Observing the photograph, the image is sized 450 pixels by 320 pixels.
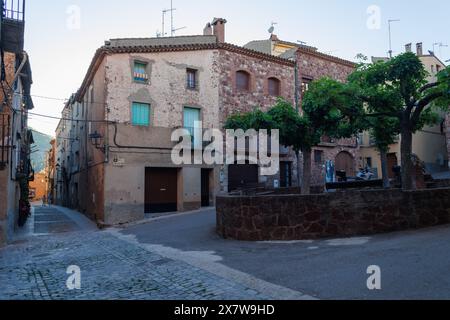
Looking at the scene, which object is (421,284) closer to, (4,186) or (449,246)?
(449,246)

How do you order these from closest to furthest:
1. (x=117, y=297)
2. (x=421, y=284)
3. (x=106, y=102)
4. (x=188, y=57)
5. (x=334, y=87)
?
(x=421, y=284), (x=117, y=297), (x=334, y=87), (x=106, y=102), (x=188, y=57)

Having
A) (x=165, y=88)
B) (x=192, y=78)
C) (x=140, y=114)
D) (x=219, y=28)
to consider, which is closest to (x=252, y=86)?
(x=192, y=78)

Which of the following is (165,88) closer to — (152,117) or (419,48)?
(152,117)

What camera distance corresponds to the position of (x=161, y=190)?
713 inches

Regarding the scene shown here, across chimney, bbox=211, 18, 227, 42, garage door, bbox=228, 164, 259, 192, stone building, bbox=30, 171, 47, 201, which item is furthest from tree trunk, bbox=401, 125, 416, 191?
stone building, bbox=30, 171, 47, 201

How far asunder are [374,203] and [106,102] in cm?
1246

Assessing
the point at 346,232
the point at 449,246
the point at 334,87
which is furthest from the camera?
the point at 334,87

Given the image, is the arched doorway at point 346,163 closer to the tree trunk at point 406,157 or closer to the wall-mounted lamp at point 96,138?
the tree trunk at point 406,157

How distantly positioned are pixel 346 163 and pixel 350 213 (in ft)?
57.6

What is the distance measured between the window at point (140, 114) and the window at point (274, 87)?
801 centimetres

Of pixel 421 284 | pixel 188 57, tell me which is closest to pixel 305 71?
pixel 188 57

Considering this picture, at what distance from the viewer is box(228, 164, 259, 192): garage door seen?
19.9 meters

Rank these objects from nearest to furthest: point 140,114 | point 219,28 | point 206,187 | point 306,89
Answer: point 140,114 → point 206,187 → point 219,28 → point 306,89
